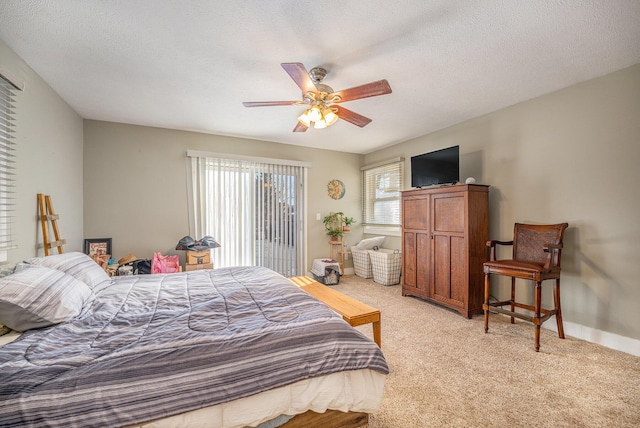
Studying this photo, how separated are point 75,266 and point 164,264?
61.0 inches

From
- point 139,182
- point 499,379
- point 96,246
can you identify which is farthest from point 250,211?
point 499,379

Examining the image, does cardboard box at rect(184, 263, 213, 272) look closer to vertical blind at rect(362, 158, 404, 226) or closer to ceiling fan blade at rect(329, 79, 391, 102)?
ceiling fan blade at rect(329, 79, 391, 102)

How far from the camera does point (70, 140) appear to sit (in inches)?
124

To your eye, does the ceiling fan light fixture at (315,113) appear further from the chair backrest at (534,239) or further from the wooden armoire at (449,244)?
the chair backrest at (534,239)

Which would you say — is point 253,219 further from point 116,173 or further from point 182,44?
point 182,44

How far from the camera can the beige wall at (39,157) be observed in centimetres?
219

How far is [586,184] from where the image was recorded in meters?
2.63

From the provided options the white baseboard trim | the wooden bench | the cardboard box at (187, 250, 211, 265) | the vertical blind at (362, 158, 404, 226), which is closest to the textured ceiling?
the vertical blind at (362, 158, 404, 226)

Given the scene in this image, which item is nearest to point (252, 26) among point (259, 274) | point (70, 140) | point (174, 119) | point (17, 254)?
point (259, 274)

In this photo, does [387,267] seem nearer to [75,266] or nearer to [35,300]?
[75,266]

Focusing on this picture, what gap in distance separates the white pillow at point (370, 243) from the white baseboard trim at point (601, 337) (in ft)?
8.78

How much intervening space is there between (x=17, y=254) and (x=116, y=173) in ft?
5.82

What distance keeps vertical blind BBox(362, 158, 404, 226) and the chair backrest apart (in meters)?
2.00

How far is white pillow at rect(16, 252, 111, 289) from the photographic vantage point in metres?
1.88
